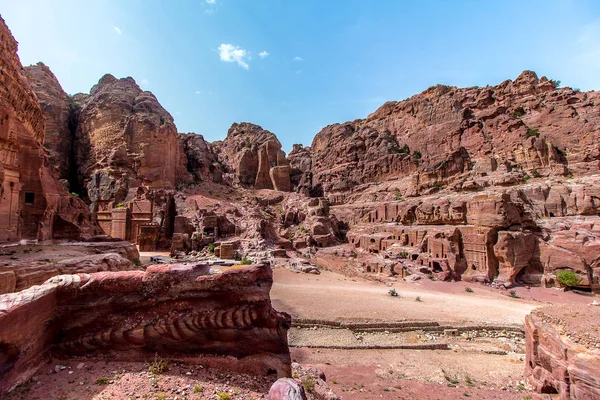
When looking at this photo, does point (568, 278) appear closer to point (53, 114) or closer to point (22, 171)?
point (22, 171)

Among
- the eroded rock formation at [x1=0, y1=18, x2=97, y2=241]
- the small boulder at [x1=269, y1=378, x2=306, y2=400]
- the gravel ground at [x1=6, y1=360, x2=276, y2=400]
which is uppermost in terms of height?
the eroded rock formation at [x1=0, y1=18, x2=97, y2=241]

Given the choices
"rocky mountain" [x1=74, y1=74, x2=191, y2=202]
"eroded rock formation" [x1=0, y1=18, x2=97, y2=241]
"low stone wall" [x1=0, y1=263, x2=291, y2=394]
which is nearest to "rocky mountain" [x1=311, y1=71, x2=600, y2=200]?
"rocky mountain" [x1=74, y1=74, x2=191, y2=202]

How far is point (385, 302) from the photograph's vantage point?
1526cm

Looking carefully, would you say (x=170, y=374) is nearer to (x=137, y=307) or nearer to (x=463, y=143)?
(x=137, y=307)

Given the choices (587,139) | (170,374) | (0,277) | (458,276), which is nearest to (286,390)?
(170,374)

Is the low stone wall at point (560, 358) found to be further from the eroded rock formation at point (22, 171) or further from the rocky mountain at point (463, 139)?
the rocky mountain at point (463, 139)

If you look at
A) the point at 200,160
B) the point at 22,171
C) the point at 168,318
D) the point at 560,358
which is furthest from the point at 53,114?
the point at 560,358

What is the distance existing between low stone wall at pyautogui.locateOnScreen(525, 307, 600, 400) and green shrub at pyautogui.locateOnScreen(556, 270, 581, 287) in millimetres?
13301

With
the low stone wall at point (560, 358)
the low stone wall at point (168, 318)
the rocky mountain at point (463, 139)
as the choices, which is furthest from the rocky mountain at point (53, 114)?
the low stone wall at point (560, 358)

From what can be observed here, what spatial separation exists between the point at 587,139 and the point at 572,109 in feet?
20.0

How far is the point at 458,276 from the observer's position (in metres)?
22.2

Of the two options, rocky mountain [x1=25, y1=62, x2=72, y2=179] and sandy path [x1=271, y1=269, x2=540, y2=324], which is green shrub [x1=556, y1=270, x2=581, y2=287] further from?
rocky mountain [x1=25, y1=62, x2=72, y2=179]

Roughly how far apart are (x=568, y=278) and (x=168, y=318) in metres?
25.4

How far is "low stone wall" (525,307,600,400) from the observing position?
564 centimetres
